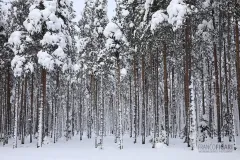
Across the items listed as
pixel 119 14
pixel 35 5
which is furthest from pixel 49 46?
pixel 119 14

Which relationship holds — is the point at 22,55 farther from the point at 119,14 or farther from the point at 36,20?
the point at 119,14

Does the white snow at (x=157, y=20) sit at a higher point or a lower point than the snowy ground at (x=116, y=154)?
higher

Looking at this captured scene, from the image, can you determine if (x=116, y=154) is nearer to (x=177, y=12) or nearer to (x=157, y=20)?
(x=177, y=12)

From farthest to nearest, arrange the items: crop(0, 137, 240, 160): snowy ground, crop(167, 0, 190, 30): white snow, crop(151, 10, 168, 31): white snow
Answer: crop(151, 10, 168, 31): white snow → crop(167, 0, 190, 30): white snow → crop(0, 137, 240, 160): snowy ground

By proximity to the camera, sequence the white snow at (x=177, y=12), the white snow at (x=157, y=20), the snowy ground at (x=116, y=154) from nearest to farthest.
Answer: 1. the snowy ground at (x=116, y=154)
2. the white snow at (x=177, y=12)
3. the white snow at (x=157, y=20)

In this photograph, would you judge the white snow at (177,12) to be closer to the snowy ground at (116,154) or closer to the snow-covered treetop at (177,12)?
the snow-covered treetop at (177,12)

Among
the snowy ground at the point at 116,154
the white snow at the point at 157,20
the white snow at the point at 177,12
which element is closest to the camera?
the snowy ground at the point at 116,154

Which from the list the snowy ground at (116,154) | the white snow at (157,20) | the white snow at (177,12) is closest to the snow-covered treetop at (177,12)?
the white snow at (177,12)

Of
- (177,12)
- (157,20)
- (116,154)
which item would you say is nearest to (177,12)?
(177,12)

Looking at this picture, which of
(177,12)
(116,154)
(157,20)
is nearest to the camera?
(116,154)

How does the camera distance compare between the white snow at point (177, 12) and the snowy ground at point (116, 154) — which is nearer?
the snowy ground at point (116, 154)

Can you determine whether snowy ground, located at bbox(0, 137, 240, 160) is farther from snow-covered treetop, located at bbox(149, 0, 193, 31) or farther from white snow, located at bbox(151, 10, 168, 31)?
white snow, located at bbox(151, 10, 168, 31)

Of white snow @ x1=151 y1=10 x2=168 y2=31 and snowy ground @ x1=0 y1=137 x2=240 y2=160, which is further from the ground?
white snow @ x1=151 y1=10 x2=168 y2=31

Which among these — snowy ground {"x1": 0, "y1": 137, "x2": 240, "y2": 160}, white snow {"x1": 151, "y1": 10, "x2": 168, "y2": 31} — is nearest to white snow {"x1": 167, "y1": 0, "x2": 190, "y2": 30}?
white snow {"x1": 151, "y1": 10, "x2": 168, "y2": 31}
